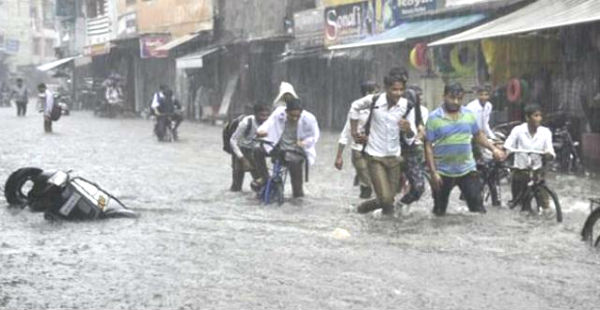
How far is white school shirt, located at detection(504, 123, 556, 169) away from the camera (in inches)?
388

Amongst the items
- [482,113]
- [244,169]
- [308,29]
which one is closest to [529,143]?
[482,113]

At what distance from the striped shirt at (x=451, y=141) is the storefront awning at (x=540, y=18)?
3907 mm

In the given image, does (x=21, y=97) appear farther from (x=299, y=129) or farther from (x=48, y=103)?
(x=299, y=129)

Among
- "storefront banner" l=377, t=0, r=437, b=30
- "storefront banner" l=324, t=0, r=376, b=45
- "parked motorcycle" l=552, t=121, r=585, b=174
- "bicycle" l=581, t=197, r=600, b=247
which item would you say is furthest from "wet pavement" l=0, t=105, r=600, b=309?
"storefront banner" l=324, t=0, r=376, b=45

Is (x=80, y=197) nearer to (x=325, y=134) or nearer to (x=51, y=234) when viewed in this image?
(x=51, y=234)

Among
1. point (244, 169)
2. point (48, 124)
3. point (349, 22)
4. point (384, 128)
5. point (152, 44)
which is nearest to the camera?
point (384, 128)

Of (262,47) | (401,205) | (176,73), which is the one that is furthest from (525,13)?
(176,73)

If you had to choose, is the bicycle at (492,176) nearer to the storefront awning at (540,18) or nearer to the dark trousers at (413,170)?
the dark trousers at (413,170)

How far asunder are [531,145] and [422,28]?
9.68m

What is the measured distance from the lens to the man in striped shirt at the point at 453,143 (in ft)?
30.6

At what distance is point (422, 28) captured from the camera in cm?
1927

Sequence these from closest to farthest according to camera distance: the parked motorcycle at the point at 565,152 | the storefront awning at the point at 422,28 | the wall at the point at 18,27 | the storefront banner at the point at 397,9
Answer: the parked motorcycle at the point at 565,152 < the storefront awning at the point at 422,28 < the storefront banner at the point at 397,9 < the wall at the point at 18,27

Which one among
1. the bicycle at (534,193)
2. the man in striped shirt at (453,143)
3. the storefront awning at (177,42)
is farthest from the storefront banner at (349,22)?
the man in striped shirt at (453,143)

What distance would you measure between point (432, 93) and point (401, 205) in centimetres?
1113
